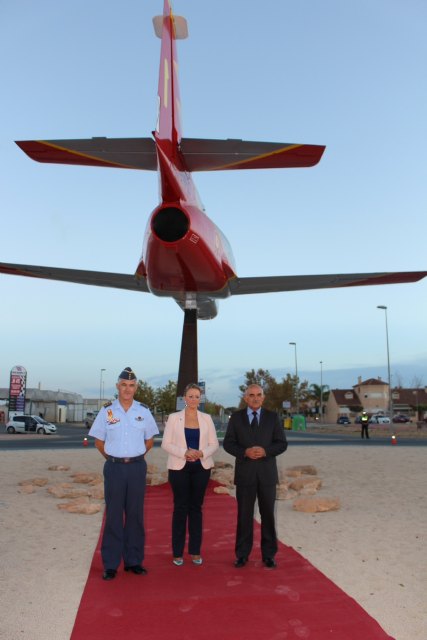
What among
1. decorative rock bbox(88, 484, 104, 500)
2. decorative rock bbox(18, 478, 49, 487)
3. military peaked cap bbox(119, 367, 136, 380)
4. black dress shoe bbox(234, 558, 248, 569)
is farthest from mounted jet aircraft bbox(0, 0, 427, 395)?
black dress shoe bbox(234, 558, 248, 569)

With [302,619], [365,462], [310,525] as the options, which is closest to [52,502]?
[310,525]

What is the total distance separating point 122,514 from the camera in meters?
4.77

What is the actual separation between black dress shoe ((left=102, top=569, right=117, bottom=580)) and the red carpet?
7 centimetres

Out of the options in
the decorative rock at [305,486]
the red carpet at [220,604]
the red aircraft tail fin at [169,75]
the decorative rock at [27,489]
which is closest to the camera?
the red carpet at [220,604]

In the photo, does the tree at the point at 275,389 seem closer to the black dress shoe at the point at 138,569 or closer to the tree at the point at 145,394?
the tree at the point at 145,394

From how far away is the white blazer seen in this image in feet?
16.2

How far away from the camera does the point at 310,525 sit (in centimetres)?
724

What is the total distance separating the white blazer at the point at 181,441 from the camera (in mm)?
4945

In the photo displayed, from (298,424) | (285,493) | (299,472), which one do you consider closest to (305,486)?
(285,493)

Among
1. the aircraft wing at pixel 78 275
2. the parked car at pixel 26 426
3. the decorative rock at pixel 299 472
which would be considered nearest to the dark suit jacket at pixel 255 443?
the aircraft wing at pixel 78 275

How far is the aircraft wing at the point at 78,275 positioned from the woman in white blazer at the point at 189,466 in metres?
5.83

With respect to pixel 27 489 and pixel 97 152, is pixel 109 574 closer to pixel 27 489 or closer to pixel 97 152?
pixel 97 152

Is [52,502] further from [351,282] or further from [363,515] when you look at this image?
[351,282]

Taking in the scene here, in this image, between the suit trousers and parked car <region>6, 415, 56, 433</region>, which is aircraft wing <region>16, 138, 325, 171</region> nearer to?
the suit trousers
